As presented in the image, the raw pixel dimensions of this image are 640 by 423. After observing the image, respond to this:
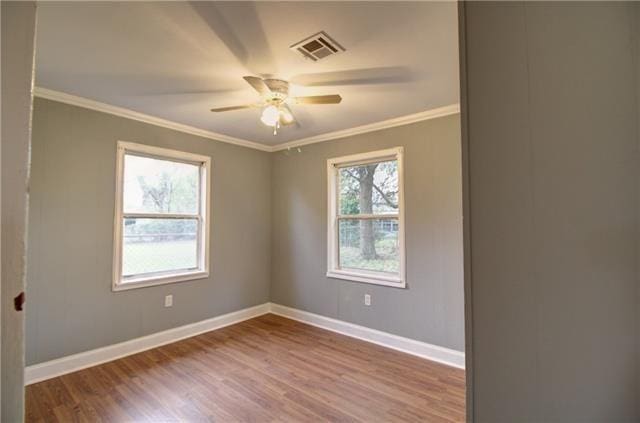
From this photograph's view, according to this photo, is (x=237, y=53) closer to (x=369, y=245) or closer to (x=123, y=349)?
(x=369, y=245)

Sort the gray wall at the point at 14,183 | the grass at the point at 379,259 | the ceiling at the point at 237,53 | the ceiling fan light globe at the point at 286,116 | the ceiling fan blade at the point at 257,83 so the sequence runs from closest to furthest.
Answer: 1. the gray wall at the point at 14,183
2. the ceiling at the point at 237,53
3. the ceiling fan blade at the point at 257,83
4. the ceiling fan light globe at the point at 286,116
5. the grass at the point at 379,259

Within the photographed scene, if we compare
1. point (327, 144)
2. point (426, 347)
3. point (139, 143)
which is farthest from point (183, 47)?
point (426, 347)

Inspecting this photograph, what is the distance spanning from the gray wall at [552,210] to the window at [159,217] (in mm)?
3346

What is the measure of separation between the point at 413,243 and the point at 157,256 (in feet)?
9.40

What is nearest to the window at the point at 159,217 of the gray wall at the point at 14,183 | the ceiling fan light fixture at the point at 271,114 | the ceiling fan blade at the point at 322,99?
the ceiling fan light fixture at the point at 271,114

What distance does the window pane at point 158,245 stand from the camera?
3197 mm

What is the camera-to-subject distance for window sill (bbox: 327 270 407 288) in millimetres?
3324

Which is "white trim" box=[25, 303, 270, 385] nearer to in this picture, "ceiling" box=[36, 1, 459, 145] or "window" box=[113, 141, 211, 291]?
"window" box=[113, 141, 211, 291]

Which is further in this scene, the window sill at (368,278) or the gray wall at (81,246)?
the window sill at (368,278)

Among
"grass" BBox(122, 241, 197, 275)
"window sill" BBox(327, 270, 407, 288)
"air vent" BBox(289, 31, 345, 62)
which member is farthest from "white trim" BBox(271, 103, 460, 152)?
"grass" BBox(122, 241, 197, 275)

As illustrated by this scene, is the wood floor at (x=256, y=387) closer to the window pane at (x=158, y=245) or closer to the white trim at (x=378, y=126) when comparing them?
the window pane at (x=158, y=245)

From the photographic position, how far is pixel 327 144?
156 inches

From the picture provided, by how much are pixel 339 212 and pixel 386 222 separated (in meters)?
0.68

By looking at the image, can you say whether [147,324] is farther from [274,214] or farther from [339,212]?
[339,212]
